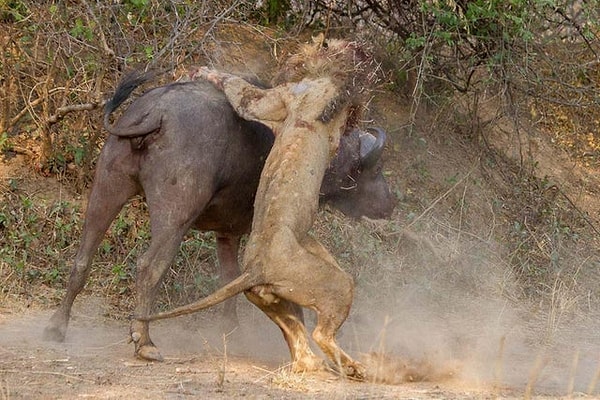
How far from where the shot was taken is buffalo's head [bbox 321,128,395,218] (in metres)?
7.92

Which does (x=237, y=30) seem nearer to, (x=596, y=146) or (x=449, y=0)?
(x=449, y=0)

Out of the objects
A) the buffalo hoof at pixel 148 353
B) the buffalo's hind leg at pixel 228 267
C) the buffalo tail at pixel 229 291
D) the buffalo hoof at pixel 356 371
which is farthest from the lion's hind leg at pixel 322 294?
the buffalo's hind leg at pixel 228 267

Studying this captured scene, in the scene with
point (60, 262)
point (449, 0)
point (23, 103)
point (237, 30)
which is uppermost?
point (449, 0)

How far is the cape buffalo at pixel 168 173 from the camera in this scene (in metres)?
6.62

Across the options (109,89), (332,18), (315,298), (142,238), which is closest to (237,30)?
(332,18)

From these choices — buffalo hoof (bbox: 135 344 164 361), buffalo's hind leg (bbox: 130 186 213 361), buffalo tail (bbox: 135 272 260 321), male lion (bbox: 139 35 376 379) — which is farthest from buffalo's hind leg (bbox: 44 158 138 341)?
buffalo tail (bbox: 135 272 260 321)

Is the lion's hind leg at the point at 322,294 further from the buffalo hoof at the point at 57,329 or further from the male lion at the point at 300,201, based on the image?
the buffalo hoof at the point at 57,329

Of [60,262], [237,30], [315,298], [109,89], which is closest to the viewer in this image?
[315,298]

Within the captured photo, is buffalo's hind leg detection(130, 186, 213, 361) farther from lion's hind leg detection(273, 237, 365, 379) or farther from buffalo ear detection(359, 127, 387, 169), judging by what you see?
buffalo ear detection(359, 127, 387, 169)

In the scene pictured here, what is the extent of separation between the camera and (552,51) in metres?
11.5

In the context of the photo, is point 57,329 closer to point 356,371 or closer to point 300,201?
point 300,201

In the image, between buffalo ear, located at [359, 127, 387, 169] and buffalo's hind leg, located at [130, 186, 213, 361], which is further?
buffalo ear, located at [359, 127, 387, 169]

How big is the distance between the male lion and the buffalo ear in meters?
1.28

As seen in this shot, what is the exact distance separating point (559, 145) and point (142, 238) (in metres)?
5.76
